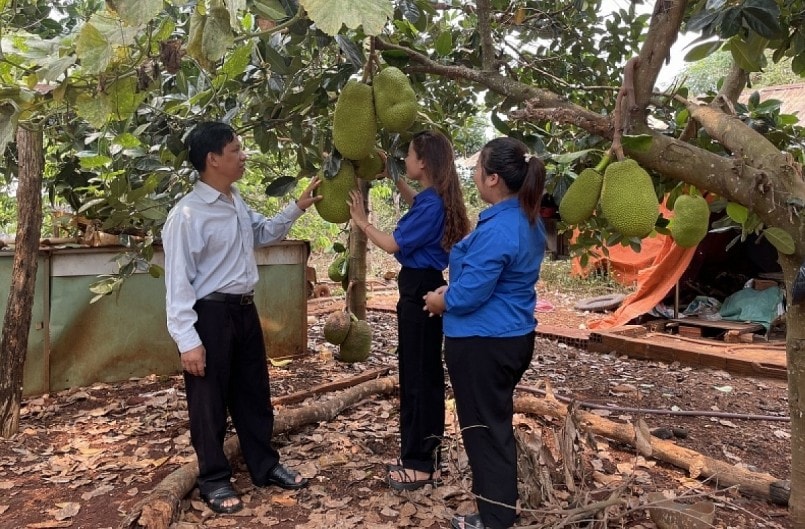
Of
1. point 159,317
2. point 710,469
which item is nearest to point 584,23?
point 710,469

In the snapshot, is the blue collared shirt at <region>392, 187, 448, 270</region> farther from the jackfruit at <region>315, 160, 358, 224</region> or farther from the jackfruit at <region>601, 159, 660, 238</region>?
the jackfruit at <region>601, 159, 660, 238</region>

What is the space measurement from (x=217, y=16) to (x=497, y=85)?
1055mm

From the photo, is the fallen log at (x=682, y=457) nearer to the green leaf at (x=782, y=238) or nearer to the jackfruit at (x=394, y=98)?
the green leaf at (x=782, y=238)

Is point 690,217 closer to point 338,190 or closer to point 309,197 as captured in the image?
point 338,190

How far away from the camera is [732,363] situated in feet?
16.5

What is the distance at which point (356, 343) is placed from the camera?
15.0 feet

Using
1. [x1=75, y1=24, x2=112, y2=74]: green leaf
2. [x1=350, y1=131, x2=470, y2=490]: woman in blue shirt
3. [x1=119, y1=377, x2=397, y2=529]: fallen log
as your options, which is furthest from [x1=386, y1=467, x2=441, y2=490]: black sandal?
[x1=75, y1=24, x2=112, y2=74]: green leaf

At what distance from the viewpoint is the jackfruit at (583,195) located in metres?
1.94

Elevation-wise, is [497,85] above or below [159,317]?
Result: above

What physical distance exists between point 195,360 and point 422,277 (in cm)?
90

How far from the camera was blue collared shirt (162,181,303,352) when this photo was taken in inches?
96.6

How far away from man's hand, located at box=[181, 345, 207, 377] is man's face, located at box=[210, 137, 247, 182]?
2.23 ft

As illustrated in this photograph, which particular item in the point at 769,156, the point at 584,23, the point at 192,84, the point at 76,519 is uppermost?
the point at 584,23

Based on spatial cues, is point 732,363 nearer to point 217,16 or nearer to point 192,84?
point 192,84
